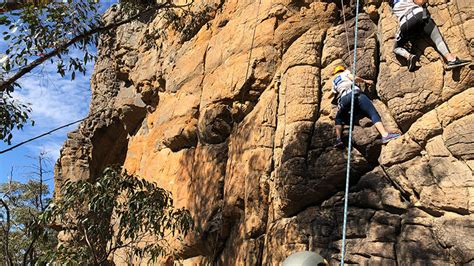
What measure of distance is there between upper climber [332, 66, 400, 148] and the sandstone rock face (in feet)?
0.55

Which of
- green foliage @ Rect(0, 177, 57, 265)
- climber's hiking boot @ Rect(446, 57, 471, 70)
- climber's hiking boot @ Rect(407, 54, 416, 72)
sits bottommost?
climber's hiking boot @ Rect(446, 57, 471, 70)

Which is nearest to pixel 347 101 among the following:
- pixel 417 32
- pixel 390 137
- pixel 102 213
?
pixel 390 137

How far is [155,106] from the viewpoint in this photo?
12570 mm

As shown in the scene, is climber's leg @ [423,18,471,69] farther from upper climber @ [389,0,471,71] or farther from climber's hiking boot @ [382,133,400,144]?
climber's hiking boot @ [382,133,400,144]

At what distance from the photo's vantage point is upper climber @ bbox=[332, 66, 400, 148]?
6727mm

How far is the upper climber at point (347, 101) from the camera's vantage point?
6.73 metres

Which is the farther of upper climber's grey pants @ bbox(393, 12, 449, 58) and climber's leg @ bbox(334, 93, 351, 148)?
climber's leg @ bbox(334, 93, 351, 148)

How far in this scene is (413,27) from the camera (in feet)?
22.1

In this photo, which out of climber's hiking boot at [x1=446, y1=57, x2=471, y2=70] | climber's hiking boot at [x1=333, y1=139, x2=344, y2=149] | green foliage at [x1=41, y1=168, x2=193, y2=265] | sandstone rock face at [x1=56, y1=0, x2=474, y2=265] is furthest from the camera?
green foliage at [x1=41, y1=168, x2=193, y2=265]

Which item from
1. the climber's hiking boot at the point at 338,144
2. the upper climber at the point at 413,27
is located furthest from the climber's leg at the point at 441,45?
the climber's hiking boot at the point at 338,144

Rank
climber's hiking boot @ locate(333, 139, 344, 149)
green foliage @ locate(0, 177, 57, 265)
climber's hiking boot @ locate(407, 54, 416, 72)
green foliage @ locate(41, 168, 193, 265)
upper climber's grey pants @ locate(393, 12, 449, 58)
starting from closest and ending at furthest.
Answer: upper climber's grey pants @ locate(393, 12, 449, 58), climber's hiking boot @ locate(407, 54, 416, 72), climber's hiking boot @ locate(333, 139, 344, 149), green foliage @ locate(41, 168, 193, 265), green foliage @ locate(0, 177, 57, 265)

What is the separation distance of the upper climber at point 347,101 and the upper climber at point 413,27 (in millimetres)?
691

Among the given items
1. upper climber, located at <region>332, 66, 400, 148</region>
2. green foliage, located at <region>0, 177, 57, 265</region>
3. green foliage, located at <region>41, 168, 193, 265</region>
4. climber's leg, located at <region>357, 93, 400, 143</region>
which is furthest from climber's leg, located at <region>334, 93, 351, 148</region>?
green foliage, located at <region>0, 177, 57, 265</region>

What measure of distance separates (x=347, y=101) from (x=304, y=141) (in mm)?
866
